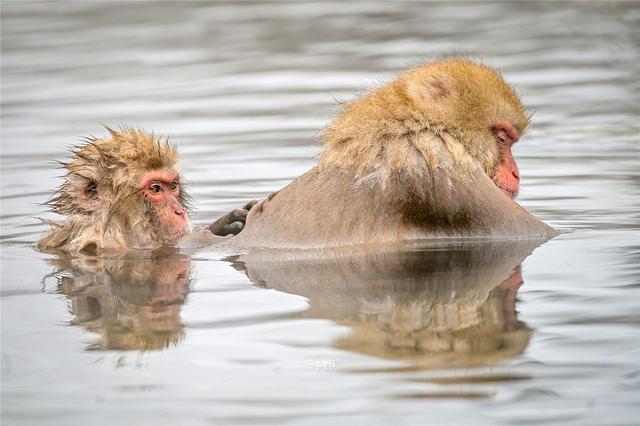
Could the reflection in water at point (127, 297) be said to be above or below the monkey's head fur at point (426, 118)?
below

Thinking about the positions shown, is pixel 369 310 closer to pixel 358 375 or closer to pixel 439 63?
pixel 358 375

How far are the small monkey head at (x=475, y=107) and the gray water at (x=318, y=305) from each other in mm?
475

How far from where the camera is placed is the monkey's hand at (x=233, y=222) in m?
7.18

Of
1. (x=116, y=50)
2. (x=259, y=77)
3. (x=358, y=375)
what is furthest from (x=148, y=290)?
(x=116, y=50)

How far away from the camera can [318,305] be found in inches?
207

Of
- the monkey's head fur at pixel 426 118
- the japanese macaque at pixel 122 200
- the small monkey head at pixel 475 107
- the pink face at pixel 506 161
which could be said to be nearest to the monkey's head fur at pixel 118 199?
the japanese macaque at pixel 122 200

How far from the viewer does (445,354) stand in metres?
4.37

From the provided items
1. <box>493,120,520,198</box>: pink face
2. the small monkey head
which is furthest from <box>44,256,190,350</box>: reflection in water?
<box>493,120,520,198</box>: pink face

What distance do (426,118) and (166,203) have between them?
5.26 ft

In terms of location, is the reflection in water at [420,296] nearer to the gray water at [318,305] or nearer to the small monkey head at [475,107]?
the gray water at [318,305]

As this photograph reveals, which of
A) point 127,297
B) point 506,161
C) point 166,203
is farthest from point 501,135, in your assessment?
point 127,297

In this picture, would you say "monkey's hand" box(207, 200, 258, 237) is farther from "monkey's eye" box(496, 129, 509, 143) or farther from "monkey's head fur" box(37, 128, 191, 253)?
"monkey's eye" box(496, 129, 509, 143)

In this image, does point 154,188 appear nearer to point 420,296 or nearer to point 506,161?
point 506,161

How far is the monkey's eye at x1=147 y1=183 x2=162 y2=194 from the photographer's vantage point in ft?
23.2
